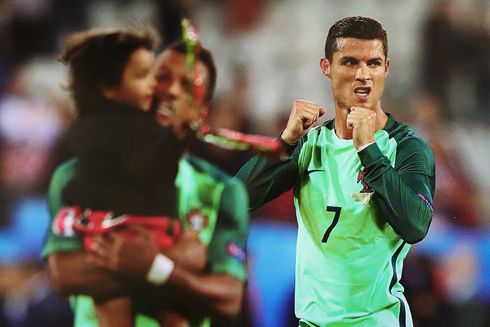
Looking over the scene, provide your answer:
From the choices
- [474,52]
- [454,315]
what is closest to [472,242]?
[454,315]

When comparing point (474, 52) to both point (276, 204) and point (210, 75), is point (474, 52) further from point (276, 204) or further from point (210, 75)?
point (210, 75)

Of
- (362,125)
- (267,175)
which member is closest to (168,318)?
(267,175)

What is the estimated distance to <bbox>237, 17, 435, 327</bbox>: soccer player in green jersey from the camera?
1810 millimetres

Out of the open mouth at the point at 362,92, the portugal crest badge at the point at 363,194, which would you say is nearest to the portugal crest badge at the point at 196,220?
the portugal crest badge at the point at 363,194

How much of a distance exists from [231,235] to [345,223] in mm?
351

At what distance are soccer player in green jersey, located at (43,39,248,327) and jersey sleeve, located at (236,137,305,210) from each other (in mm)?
87

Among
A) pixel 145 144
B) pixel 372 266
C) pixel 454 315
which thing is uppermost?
pixel 145 144

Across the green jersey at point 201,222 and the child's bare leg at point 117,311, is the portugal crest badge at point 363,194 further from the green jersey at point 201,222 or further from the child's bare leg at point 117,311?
the child's bare leg at point 117,311

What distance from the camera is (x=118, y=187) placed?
1732 millimetres

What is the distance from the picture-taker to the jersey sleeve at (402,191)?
1640 millimetres

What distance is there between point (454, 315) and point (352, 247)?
0.95m

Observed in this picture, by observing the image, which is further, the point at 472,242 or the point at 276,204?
the point at 472,242

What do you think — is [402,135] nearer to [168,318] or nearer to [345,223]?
[345,223]

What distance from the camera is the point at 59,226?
5.70ft
